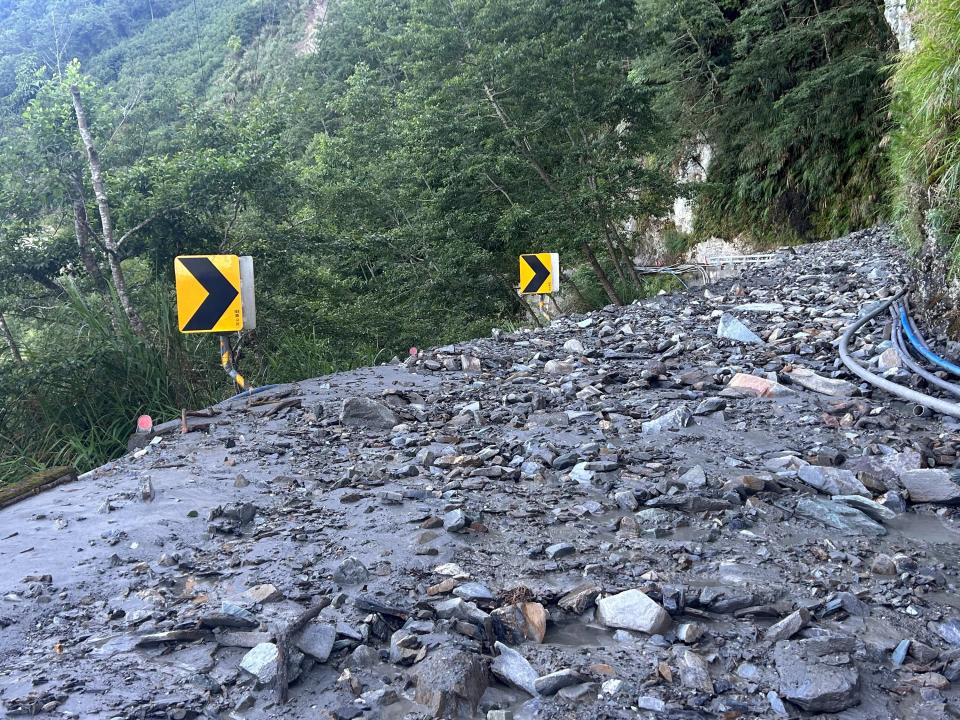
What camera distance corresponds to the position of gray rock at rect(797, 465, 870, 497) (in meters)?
3.16

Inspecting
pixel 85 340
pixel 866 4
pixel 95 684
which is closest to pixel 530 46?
pixel 85 340

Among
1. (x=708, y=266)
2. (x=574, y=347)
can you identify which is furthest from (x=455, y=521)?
(x=708, y=266)

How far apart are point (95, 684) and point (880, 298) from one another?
25.0 ft

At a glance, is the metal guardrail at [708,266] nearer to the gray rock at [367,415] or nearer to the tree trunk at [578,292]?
the tree trunk at [578,292]

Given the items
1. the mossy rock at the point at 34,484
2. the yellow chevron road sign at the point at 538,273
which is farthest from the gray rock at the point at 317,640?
Result: the yellow chevron road sign at the point at 538,273

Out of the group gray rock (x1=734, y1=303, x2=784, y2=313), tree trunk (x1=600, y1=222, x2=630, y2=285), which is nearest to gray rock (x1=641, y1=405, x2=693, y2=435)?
gray rock (x1=734, y1=303, x2=784, y2=313)

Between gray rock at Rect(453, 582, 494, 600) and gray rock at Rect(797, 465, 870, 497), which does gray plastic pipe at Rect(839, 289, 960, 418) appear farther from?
gray rock at Rect(453, 582, 494, 600)

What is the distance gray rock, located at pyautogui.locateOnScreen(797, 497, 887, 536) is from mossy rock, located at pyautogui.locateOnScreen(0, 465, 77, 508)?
361cm

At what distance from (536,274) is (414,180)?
5.41 m

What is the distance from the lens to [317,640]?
1993 millimetres

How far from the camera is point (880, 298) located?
7387 millimetres

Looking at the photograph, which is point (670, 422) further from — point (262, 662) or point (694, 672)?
point (262, 662)

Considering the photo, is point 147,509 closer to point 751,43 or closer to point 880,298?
point 880,298

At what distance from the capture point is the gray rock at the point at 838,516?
9.18ft
